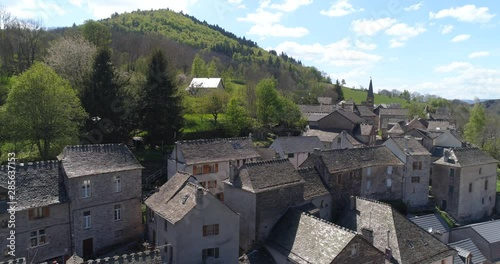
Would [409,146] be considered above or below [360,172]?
above

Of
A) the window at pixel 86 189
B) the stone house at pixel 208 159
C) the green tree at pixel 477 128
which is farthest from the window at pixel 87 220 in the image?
the green tree at pixel 477 128

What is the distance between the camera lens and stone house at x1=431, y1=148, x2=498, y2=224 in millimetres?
47709

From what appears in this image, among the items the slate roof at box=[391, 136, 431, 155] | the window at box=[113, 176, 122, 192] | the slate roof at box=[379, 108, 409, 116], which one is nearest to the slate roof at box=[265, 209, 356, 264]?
the window at box=[113, 176, 122, 192]

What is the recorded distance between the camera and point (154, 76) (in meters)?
50.6

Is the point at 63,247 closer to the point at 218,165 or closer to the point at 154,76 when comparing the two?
the point at 218,165

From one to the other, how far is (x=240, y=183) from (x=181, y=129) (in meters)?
25.1

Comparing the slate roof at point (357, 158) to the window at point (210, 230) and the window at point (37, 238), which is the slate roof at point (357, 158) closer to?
the window at point (210, 230)

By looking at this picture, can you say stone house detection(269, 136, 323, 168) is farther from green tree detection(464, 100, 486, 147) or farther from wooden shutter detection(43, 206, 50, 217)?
green tree detection(464, 100, 486, 147)

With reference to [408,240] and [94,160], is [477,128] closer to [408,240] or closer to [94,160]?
[408,240]

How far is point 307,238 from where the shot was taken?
27203 mm

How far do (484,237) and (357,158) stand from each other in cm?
1564

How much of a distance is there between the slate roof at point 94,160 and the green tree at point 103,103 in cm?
1323

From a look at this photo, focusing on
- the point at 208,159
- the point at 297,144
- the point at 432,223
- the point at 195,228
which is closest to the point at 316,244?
the point at 195,228

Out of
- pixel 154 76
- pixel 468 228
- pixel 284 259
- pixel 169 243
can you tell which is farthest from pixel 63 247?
pixel 468 228
